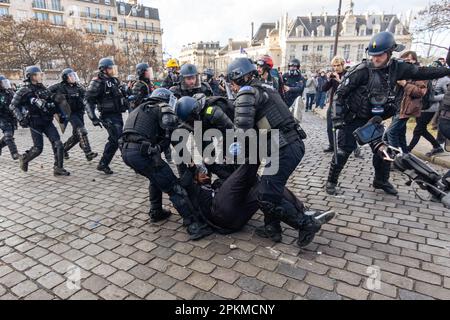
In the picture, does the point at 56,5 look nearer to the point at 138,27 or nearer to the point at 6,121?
the point at 138,27

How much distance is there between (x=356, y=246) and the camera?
330 cm

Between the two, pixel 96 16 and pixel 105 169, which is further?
pixel 96 16

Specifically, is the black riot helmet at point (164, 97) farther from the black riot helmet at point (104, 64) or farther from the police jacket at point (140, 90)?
the black riot helmet at point (104, 64)

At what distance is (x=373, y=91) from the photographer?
418cm

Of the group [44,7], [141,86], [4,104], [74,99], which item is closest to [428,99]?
[141,86]

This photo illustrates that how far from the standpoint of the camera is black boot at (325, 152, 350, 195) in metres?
4.63

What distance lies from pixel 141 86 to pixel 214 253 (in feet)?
14.4

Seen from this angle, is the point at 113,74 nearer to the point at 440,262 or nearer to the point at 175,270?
the point at 175,270

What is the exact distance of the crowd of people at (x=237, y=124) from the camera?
126 inches

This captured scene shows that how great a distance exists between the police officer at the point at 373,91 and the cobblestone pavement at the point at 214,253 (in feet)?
2.31

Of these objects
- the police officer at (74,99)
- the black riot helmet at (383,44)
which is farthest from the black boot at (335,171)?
the police officer at (74,99)

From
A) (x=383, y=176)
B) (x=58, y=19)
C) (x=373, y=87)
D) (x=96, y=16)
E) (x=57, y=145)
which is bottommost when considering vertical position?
(x=383, y=176)

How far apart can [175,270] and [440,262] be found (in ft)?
8.66

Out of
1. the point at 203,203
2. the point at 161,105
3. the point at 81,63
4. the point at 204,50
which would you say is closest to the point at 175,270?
the point at 203,203
